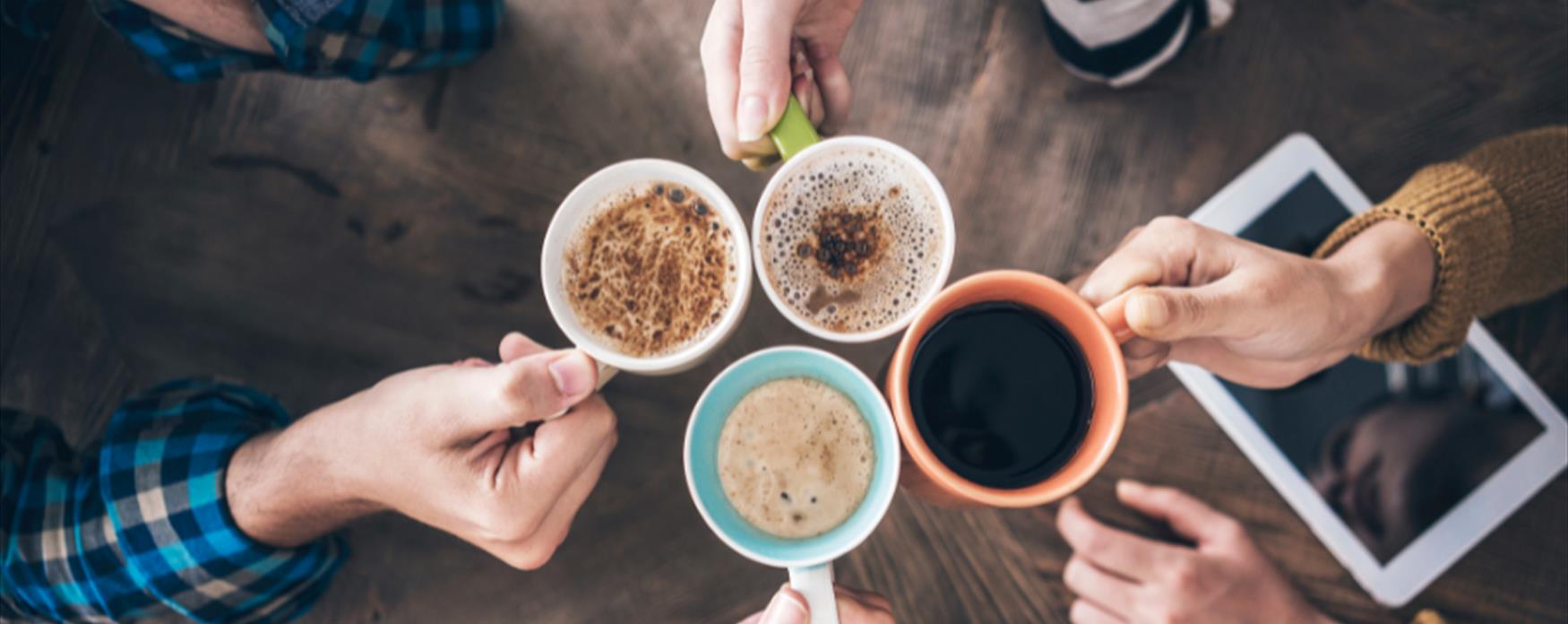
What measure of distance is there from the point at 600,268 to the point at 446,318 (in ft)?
1.16

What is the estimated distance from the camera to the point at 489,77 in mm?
1166

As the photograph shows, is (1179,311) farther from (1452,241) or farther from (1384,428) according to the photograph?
(1384,428)

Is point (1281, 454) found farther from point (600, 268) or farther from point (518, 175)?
point (518, 175)

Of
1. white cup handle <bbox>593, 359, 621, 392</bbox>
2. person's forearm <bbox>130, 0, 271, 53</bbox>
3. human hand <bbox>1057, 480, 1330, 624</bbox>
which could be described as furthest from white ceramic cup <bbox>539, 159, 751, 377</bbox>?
human hand <bbox>1057, 480, 1330, 624</bbox>

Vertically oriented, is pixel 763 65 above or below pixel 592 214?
above

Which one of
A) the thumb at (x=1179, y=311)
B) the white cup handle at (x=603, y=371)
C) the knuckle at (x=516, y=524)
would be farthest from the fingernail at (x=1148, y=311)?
the knuckle at (x=516, y=524)

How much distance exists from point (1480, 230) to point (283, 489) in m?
1.37

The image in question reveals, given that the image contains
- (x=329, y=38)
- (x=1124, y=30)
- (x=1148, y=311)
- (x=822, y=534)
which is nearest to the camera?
(x=1148, y=311)

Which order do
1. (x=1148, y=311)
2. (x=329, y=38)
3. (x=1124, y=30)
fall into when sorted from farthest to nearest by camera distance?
1. (x=1124, y=30)
2. (x=329, y=38)
3. (x=1148, y=311)

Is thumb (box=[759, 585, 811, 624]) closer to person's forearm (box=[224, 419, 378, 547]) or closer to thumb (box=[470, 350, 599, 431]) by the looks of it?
thumb (box=[470, 350, 599, 431])

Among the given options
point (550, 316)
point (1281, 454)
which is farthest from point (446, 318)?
point (1281, 454)

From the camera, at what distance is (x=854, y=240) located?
2.90ft

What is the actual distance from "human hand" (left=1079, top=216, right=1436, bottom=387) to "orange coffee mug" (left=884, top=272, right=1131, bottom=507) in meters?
0.04

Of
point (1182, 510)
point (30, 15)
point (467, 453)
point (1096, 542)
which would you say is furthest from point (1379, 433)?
point (30, 15)
